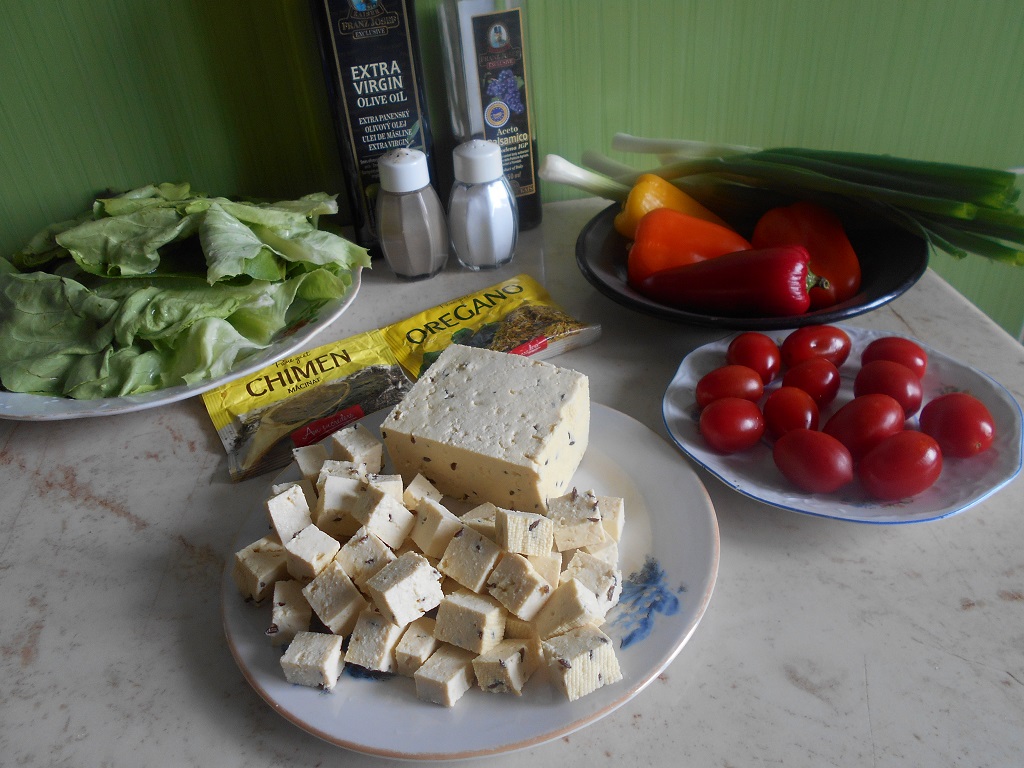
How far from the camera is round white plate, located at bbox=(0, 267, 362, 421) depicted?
99 centimetres

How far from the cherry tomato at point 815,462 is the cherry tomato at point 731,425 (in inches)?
2.0

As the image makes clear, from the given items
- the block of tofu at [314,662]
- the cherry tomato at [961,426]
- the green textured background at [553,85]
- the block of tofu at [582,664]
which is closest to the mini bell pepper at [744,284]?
the cherry tomato at [961,426]

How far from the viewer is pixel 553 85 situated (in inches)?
54.6

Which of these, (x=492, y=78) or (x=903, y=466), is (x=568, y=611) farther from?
(x=492, y=78)

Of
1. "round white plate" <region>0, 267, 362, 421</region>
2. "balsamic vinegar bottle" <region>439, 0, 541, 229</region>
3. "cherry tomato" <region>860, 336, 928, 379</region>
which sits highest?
"balsamic vinegar bottle" <region>439, 0, 541, 229</region>

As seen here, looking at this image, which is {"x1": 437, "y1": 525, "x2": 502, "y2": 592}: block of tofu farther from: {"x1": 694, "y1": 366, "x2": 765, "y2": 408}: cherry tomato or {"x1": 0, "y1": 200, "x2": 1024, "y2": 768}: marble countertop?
{"x1": 694, "y1": 366, "x2": 765, "y2": 408}: cherry tomato

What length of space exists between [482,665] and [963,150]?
1490 millimetres

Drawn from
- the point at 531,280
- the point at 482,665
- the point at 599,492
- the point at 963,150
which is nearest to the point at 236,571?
the point at 482,665

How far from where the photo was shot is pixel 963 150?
1.56 meters

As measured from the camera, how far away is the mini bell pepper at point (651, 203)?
1247 mm

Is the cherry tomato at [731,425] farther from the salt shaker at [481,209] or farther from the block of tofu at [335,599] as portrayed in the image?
the salt shaker at [481,209]

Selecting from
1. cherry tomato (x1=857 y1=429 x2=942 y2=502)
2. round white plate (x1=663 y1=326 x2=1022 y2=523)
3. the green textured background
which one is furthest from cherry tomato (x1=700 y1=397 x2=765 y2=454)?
the green textured background

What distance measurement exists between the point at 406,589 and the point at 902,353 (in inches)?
26.1

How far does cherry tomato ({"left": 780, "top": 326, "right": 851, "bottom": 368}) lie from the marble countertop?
186mm
